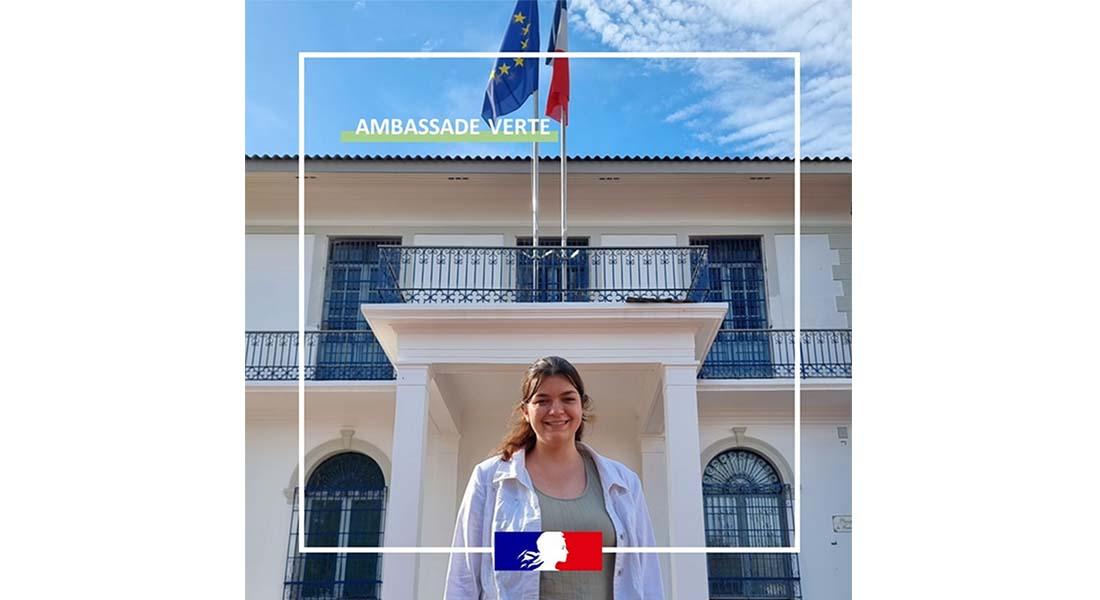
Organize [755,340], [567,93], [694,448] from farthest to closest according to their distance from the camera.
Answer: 1. [755,340]
2. [694,448]
3. [567,93]

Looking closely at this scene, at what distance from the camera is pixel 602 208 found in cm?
766

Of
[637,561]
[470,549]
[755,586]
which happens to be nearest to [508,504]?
[470,549]

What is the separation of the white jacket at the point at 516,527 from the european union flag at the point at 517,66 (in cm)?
235

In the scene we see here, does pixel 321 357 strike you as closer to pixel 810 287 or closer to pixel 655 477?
pixel 655 477

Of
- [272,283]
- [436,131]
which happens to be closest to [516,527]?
[436,131]

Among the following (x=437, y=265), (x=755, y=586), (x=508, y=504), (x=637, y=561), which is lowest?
(x=755, y=586)

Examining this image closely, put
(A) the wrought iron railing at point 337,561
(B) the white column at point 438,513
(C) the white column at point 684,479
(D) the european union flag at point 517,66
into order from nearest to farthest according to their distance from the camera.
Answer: (D) the european union flag at point 517,66 → (C) the white column at point 684,479 → (B) the white column at point 438,513 → (A) the wrought iron railing at point 337,561

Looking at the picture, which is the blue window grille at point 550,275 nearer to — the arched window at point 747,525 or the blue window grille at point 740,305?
the blue window grille at point 740,305

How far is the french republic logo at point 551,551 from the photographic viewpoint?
7.06 feet

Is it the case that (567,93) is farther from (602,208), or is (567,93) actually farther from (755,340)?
(755,340)

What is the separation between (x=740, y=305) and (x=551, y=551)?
543 centimetres

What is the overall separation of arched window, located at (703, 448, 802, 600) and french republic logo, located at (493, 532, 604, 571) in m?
4.60

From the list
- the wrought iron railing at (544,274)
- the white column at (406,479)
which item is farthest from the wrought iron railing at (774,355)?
the white column at (406,479)

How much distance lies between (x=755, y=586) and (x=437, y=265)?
12.3 feet
